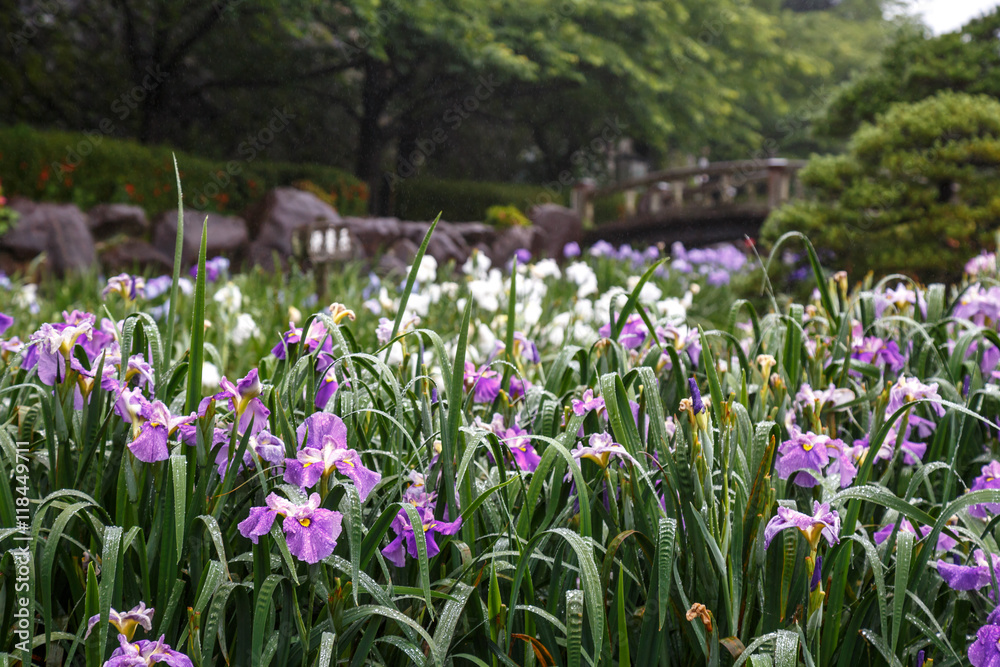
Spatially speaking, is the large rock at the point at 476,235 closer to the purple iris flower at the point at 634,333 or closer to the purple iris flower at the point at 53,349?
the purple iris flower at the point at 634,333

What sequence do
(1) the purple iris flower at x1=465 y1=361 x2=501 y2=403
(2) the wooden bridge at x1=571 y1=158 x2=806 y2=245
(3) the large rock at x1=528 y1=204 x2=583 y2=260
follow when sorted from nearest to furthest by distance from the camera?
1. (1) the purple iris flower at x1=465 y1=361 x2=501 y2=403
2. (3) the large rock at x1=528 y1=204 x2=583 y2=260
3. (2) the wooden bridge at x1=571 y1=158 x2=806 y2=245

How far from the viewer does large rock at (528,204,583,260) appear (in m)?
12.0

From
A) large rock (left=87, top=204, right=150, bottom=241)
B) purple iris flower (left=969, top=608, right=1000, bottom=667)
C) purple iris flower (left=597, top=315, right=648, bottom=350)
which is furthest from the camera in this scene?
large rock (left=87, top=204, right=150, bottom=241)

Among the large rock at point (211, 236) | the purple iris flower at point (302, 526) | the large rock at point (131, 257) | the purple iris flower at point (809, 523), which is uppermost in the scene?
the large rock at point (211, 236)

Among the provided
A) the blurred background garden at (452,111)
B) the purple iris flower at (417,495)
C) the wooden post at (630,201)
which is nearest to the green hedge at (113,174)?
the blurred background garden at (452,111)

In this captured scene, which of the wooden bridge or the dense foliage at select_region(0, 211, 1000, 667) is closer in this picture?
the dense foliage at select_region(0, 211, 1000, 667)

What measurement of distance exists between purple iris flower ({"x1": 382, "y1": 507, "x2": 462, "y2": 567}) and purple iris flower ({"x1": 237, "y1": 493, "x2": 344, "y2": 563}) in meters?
0.16

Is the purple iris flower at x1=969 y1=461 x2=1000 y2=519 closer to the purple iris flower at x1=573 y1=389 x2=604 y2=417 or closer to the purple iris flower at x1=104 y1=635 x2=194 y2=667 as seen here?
the purple iris flower at x1=573 y1=389 x2=604 y2=417

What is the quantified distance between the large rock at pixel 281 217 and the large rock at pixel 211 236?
20 cm

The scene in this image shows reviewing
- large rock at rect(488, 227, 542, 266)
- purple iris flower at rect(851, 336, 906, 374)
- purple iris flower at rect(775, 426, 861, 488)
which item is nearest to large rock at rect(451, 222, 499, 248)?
large rock at rect(488, 227, 542, 266)

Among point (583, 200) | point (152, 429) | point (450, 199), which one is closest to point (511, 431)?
point (152, 429)

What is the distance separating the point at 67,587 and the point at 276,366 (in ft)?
1.71

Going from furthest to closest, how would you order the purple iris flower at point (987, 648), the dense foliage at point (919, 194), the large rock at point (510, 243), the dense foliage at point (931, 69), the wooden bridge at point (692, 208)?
the wooden bridge at point (692, 208), the large rock at point (510, 243), the dense foliage at point (931, 69), the dense foliage at point (919, 194), the purple iris flower at point (987, 648)

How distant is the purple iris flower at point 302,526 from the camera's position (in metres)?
0.89
